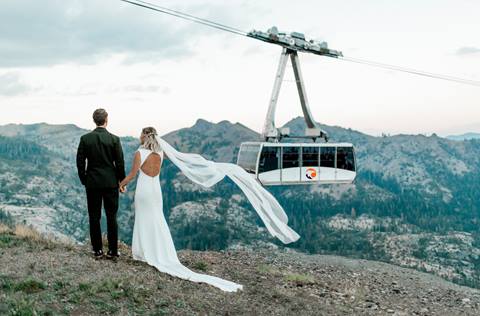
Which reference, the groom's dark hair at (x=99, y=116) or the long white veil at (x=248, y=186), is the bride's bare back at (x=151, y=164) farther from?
the groom's dark hair at (x=99, y=116)

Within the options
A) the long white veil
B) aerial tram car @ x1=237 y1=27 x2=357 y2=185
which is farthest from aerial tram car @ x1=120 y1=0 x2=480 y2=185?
the long white veil

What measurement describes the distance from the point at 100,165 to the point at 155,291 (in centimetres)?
282

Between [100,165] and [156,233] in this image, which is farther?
[156,233]

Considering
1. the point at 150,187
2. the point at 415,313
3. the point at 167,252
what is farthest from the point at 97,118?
the point at 415,313

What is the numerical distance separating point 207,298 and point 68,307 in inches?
101

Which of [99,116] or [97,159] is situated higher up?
[99,116]

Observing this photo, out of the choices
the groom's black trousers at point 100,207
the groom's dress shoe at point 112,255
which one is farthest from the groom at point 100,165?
the groom's dress shoe at point 112,255

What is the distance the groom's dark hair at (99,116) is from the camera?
1059 centimetres

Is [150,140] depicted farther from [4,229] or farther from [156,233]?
[4,229]

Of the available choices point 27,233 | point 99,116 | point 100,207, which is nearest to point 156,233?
point 100,207

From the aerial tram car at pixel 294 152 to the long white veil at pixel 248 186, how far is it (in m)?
6.66

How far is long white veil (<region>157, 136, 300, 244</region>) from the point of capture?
495 inches

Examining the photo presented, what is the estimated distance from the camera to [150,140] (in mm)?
11203

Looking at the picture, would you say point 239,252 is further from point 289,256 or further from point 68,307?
point 68,307
